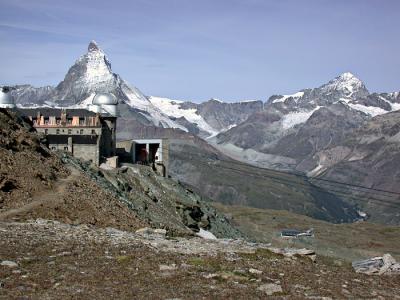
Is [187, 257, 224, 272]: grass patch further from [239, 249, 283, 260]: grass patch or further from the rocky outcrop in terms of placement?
the rocky outcrop

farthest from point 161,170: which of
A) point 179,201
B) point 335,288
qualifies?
point 335,288

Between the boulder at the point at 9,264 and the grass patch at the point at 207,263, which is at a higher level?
the boulder at the point at 9,264

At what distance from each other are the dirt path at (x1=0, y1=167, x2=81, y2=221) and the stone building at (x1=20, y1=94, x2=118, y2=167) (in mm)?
44588

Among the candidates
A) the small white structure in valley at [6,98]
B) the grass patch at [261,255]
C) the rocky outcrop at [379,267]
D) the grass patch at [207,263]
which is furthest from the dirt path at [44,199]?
the small white structure in valley at [6,98]

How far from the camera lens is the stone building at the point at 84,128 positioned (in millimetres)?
105750

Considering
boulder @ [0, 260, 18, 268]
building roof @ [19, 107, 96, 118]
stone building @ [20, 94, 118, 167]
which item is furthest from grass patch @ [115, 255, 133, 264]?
building roof @ [19, 107, 96, 118]

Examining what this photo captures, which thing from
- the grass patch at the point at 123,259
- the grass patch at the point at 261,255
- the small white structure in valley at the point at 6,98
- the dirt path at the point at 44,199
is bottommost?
the grass patch at the point at 261,255

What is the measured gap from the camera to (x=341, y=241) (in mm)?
186750

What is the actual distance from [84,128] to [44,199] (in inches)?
2716

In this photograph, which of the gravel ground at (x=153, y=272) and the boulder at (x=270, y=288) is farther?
the boulder at (x=270, y=288)

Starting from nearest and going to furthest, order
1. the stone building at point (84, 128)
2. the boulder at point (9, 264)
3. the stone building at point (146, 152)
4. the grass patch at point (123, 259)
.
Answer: the boulder at point (9, 264) → the grass patch at point (123, 259) → the stone building at point (84, 128) → the stone building at point (146, 152)

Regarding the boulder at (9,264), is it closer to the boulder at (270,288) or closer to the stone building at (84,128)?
the boulder at (270,288)

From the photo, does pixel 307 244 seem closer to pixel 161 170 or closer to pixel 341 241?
pixel 341 241

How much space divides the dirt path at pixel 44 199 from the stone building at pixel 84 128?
4459cm
